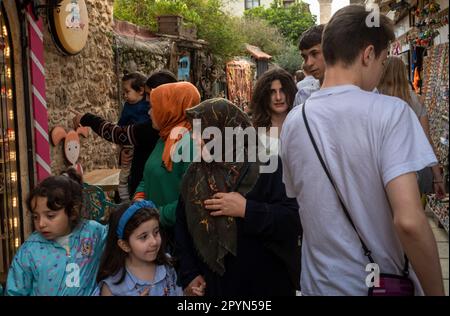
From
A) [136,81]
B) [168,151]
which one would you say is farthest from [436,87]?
[168,151]

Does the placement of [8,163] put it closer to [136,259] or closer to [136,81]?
[136,81]

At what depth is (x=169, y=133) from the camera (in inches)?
131

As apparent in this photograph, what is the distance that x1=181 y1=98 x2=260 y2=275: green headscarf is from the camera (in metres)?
2.60

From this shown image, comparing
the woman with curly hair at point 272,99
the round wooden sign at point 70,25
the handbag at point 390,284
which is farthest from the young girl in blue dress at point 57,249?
the round wooden sign at point 70,25

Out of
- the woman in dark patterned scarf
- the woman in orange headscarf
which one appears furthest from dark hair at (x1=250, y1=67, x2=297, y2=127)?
the woman in dark patterned scarf

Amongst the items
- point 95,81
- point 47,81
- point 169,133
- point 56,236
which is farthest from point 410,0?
point 56,236

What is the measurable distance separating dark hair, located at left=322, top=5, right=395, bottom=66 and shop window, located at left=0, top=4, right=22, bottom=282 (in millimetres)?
3656

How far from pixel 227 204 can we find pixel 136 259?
1.73ft

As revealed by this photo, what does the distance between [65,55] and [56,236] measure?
3.81 meters

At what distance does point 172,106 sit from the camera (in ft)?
11.0

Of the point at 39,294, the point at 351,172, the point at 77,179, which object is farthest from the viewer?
the point at 77,179

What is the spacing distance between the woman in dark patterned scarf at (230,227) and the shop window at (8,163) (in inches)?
110

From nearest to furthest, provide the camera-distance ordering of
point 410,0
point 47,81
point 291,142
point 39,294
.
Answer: point 291,142
point 39,294
point 47,81
point 410,0
